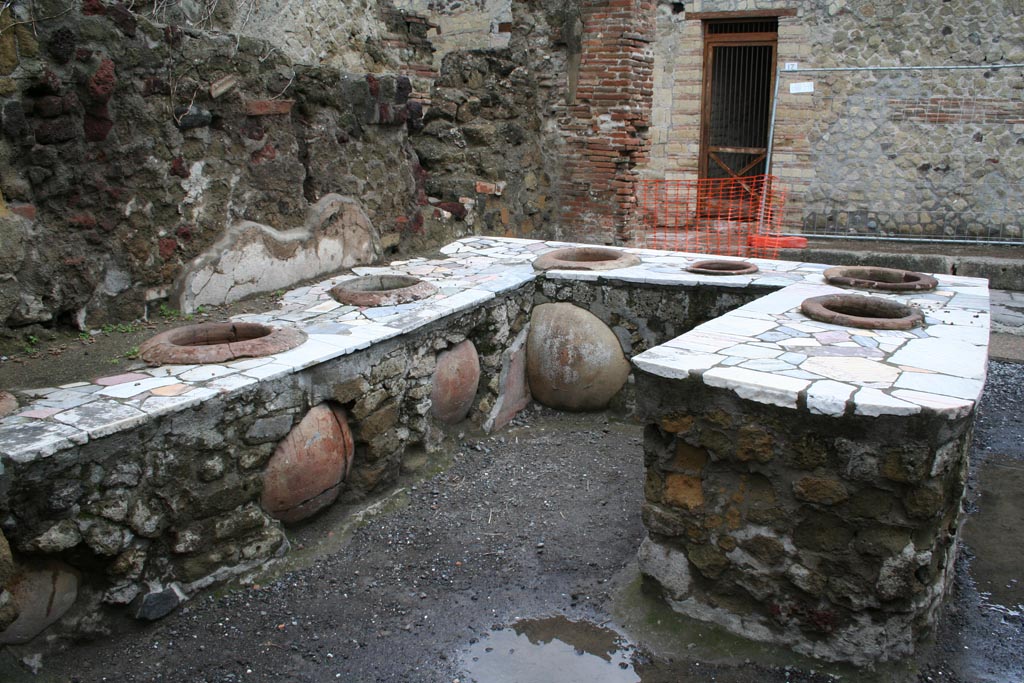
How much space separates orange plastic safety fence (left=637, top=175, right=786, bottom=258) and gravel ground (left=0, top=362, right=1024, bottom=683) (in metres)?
6.48

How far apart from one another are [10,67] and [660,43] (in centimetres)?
1102

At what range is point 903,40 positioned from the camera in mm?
11484

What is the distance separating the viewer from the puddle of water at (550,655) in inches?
130

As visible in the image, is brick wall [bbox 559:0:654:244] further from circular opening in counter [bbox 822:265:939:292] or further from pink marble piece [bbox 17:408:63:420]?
pink marble piece [bbox 17:408:63:420]

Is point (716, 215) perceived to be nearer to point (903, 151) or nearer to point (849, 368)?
point (903, 151)

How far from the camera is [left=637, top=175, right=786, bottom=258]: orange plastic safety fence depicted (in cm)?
1133

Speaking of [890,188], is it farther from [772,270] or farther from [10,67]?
[10,67]

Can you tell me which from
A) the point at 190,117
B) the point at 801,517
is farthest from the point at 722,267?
the point at 190,117

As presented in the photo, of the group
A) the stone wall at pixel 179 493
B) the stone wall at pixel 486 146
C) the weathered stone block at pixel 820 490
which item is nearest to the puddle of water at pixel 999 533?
the weathered stone block at pixel 820 490

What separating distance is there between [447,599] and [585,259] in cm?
358

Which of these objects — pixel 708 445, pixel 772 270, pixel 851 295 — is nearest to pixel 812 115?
pixel 772 270

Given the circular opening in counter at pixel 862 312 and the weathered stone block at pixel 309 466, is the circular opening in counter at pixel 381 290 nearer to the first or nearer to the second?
the weathered stone block at pixel 309 466

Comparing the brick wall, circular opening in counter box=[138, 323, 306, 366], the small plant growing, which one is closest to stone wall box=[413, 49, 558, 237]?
the brick wall

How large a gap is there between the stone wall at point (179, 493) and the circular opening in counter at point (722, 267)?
244 cm
